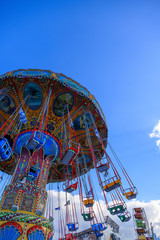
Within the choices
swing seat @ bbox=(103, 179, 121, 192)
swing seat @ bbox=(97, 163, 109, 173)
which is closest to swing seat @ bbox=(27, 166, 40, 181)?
swing seat @ bbox=(97, 163, 109, 173)

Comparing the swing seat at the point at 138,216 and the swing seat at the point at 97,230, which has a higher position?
the swing seat at the point at 138,216

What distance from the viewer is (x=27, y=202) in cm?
933

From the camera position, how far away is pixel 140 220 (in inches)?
953

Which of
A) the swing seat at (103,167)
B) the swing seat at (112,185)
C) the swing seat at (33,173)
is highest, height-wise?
the swing seat at (33,173)

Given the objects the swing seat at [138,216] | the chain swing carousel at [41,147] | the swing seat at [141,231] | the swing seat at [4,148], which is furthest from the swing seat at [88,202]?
the swing seat at [138,216]

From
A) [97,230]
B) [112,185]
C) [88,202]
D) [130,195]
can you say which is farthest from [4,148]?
[97,230]

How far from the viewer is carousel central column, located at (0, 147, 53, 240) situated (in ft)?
26.3

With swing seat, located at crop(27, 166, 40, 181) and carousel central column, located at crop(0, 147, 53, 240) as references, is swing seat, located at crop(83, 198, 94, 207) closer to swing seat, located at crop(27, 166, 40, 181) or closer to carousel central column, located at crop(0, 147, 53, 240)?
carousel central column, located at crop(0, 147, 53, 240)

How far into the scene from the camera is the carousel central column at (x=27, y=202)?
8023 millimetres

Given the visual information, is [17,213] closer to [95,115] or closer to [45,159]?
[45,159]

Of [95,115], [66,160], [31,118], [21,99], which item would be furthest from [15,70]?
[66,160]

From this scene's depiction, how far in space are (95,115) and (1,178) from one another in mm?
10458

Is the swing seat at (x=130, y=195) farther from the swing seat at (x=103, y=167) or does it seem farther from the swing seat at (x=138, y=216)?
the swing seat at (x=138, y=216)

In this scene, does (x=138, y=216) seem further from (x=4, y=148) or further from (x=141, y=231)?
(x=4, y=148)
